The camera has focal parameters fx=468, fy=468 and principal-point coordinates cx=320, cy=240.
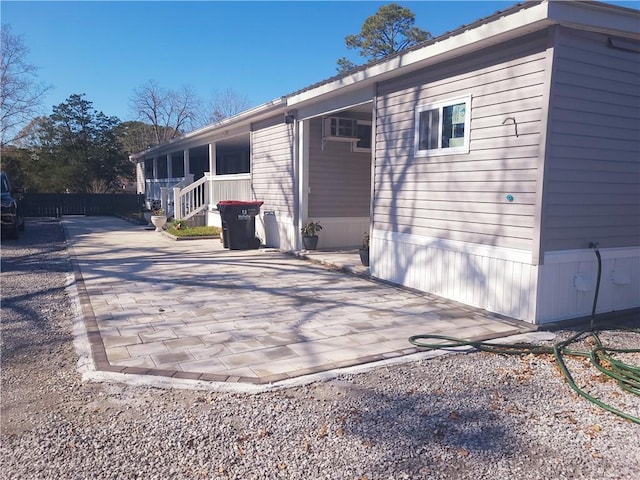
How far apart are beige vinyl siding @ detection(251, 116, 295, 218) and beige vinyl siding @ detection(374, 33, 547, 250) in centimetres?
336

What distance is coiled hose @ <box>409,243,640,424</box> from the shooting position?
3430mm

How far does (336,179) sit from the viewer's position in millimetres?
9805

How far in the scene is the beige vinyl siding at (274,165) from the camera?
32.5 feet

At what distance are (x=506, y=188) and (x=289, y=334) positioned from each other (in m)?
2.74

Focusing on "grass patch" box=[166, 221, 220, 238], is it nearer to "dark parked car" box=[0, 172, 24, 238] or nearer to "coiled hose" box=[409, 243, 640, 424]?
"dark parked car" box=[0, 172, 24, 238]

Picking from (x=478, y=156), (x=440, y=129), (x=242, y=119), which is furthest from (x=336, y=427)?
(x=242, y=119)

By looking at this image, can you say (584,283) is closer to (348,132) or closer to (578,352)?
(578,352)

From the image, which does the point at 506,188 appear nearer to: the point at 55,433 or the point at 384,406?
the point at 384,406

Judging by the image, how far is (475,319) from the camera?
5094mm

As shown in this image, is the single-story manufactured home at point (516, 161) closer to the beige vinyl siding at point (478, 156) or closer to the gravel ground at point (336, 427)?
the beige vinyl siding at point (478, 156)

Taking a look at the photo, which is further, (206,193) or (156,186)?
(156,186)

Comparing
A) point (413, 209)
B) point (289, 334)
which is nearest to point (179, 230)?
point (413, 209)

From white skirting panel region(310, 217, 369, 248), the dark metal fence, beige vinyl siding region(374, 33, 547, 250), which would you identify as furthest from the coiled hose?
the dark metal fence

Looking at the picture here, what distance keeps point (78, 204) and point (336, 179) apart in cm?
1883
